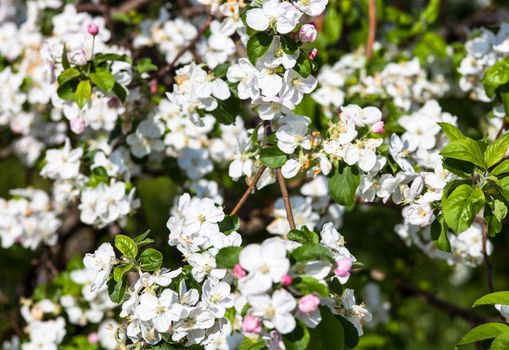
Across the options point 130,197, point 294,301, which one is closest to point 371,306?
point 130,197

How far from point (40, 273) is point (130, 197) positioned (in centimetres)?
105

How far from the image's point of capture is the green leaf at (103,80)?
5.60 feet

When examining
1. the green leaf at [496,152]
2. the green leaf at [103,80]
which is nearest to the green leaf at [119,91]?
the green leaf at [103,80]

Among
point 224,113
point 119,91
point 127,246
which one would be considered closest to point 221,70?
point 224,113

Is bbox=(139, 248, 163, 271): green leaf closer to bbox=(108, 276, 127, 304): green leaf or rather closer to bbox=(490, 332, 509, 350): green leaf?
bbox=(108, 276, 127, 304): green leaf

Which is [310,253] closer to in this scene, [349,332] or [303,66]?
[349,332]

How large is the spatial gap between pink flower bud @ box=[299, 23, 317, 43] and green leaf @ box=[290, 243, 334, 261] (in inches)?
19.2

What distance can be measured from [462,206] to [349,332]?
33 cm

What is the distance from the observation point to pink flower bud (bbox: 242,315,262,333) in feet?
3.89

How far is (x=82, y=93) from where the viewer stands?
172cm

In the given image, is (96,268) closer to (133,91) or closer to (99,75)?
(99,75)

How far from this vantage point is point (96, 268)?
1439 mm

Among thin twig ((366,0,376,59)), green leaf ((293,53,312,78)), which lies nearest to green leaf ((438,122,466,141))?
green leaf ((293,53,312,78))

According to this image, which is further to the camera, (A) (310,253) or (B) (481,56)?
(B) (481,56)
